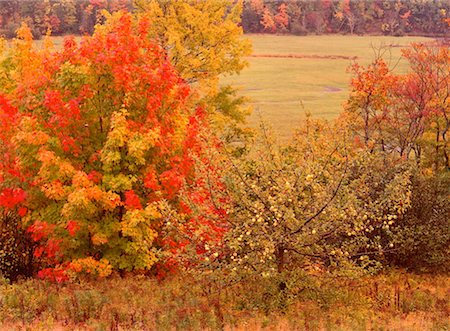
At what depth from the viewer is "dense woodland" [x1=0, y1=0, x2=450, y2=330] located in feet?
50.2

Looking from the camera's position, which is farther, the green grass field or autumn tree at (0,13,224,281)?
the green grass field

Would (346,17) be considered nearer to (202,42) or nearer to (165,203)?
(202,42)

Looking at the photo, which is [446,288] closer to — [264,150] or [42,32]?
[264,150]

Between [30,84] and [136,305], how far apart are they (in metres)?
8.58

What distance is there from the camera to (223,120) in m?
35.7

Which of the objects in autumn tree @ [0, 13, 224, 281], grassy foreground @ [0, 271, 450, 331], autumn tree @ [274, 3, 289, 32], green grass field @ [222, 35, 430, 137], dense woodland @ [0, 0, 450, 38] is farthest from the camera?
autumn tree @ [274, 3, 289, 32]

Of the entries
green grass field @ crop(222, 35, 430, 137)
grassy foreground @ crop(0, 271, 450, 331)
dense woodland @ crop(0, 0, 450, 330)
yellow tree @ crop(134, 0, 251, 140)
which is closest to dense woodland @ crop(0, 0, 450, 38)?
green grass field @ crop(222, 35, 430, 137)

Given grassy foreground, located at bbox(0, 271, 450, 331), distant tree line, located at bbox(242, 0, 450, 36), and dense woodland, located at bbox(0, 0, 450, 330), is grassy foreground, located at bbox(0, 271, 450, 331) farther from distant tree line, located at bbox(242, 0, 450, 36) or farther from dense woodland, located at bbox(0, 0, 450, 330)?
distant tree line, located at bbox(242, 0, 450, 36)

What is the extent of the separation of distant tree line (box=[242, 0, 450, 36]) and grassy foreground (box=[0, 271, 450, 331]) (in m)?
107

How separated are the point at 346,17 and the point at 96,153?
128 metres

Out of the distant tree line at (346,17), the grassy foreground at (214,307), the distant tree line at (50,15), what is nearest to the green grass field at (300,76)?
the distant tree line at (346,17)

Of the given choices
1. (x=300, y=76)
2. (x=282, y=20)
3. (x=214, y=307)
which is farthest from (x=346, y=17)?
(x=214, y=307)

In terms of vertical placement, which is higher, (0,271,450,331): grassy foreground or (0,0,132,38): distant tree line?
(0,0,132,38): distant tree line

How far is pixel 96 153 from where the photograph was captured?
779 inches
